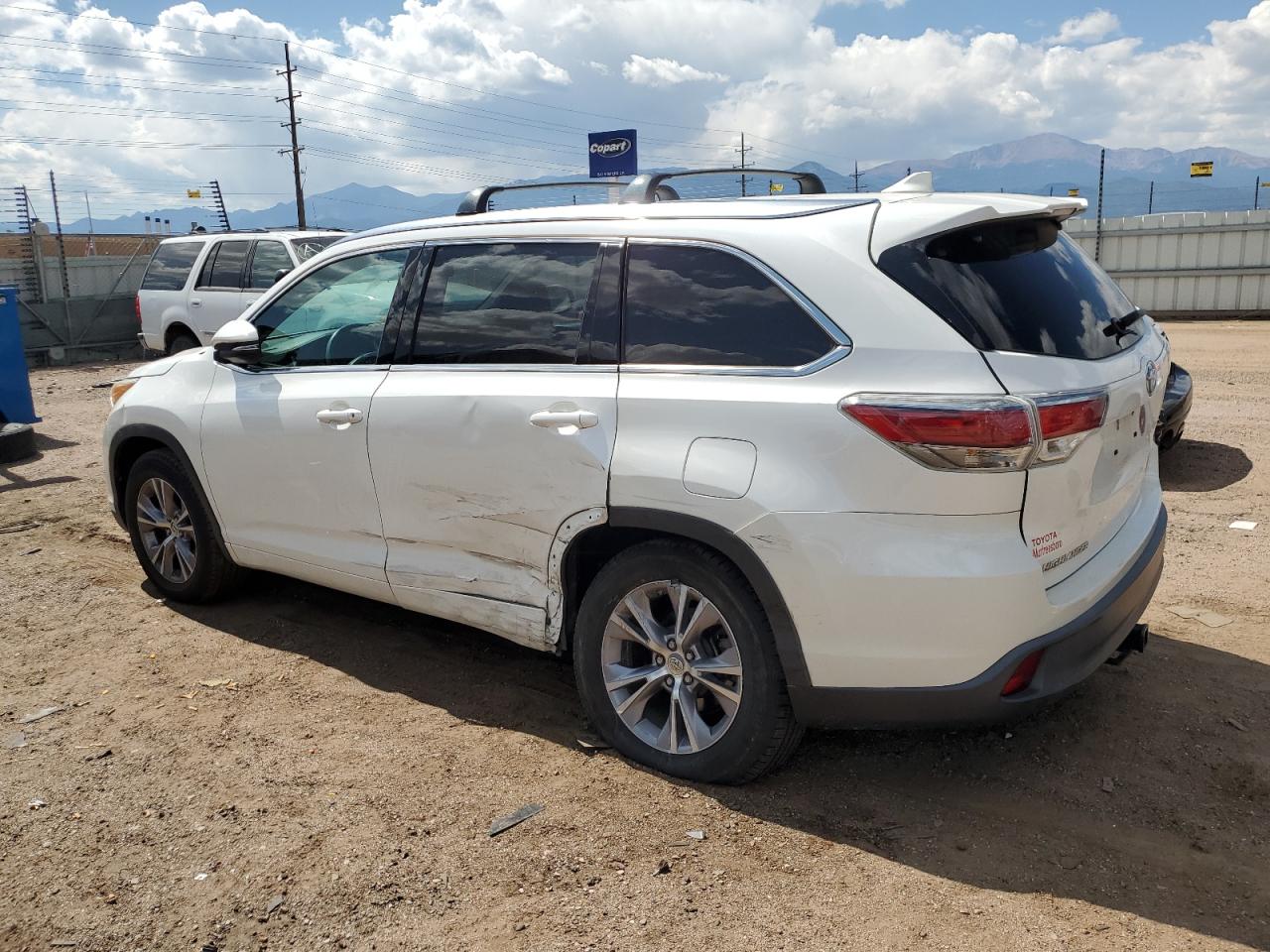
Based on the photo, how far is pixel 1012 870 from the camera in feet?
9.71

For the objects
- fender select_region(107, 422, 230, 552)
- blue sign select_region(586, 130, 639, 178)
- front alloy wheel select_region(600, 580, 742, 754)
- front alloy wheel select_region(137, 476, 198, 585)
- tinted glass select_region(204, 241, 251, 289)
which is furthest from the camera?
blue sign select_region(586, 130, 639, 178)

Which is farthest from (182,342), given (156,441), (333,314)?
(333,314)

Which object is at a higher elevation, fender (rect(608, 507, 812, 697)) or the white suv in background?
the white suv in background

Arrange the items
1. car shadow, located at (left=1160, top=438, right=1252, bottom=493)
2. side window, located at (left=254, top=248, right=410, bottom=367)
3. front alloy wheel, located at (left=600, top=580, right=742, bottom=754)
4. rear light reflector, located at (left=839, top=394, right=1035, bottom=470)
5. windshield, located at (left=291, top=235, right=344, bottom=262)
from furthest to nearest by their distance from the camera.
→ 1. windshield, located at (left=291, top=235, right=344, bottom=262)
2. car shadow, located at (left=1160, top=438, right=1252, bottom=493)
3. side window, located at (left=254, top=248, right=410, bottom=367)
4. front alloy wheel, located at (left=600, top=580, right=742, bottom=754)
5. rear light reflector, located at (left=839, top=394, right=1035, bottom=470)

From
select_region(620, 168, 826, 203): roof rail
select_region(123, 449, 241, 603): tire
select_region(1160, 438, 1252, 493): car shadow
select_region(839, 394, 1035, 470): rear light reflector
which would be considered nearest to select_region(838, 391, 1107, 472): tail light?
select_region(839, 394, 1035, 470): rear light reflector

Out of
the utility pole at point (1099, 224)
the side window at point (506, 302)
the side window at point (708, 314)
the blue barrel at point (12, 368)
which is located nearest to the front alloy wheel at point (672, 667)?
the side window at point (708, 314)

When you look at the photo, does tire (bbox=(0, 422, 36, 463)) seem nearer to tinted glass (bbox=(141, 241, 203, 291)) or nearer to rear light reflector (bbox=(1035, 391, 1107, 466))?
tinted glass (bbox=(141, 241, 203, 291))

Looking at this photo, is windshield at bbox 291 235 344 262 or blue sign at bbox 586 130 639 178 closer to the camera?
windshield at bbox 291 235 344 262

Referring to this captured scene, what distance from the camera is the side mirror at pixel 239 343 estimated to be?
15.0 ft

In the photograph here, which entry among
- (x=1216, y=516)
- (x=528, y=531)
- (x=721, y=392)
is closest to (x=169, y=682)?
(x=528, y=531)

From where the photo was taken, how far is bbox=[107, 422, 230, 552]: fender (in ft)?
16.2

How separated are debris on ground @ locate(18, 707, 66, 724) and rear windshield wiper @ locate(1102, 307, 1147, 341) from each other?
4.18 meters

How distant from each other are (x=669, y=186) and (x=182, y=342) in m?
11.4

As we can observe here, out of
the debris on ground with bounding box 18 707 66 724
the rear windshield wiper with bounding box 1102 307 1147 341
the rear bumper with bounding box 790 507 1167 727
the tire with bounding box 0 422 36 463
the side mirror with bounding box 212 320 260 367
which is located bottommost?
the debris on ground with bounding box 18 707 66 724
